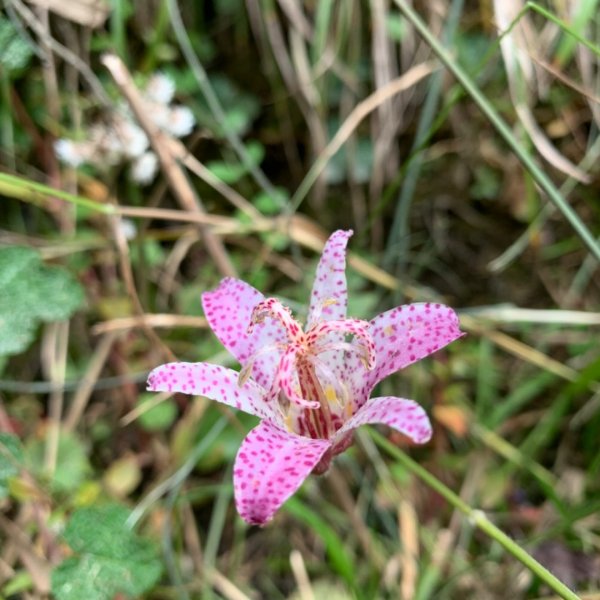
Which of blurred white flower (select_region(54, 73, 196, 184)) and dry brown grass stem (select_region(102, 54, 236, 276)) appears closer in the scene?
dry brown grass stem (select_region(102, 54, 236, 276))

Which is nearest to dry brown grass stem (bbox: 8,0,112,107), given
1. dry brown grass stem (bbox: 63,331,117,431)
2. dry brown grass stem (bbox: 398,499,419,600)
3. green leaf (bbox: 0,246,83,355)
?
green leaf (bbox: 0,246,83,355)

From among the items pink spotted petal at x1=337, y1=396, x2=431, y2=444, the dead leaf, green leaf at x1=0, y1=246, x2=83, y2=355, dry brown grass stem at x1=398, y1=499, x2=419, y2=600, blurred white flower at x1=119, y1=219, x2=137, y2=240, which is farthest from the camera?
blurred white flower at x1=119, y1=219, x2=137, y2=240

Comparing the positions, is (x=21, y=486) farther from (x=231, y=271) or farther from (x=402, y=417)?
(x=402, y=417)

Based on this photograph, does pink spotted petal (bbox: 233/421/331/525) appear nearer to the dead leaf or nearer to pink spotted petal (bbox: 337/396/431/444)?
pink spotted petal (bbox: 337/396/431/444)

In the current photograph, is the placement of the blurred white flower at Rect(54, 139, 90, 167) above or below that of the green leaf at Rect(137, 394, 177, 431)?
above

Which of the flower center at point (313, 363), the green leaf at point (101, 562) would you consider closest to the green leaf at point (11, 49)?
the flower center at point (313, 363)

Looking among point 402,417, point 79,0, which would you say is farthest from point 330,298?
A: point 79,0

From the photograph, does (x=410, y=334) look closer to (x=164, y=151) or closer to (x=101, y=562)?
(x=101, y=562)

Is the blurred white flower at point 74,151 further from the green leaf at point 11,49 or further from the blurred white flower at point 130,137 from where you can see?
the green leaf at point 11,49
